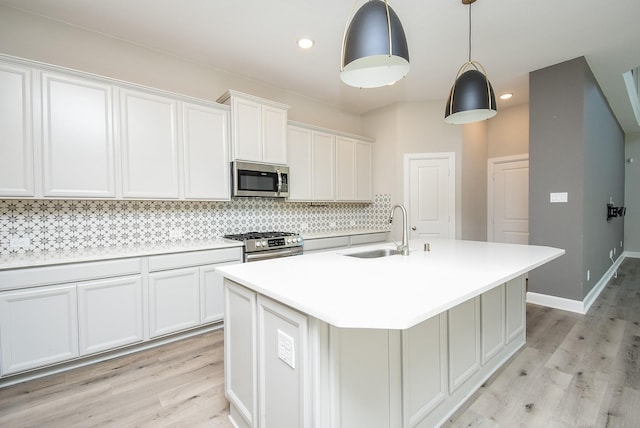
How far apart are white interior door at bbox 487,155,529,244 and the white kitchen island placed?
3249 millimetres

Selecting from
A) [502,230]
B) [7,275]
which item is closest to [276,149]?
[7,275]

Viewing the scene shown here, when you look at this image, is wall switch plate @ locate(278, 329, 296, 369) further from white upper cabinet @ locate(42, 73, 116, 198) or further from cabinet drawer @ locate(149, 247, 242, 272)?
white upper cabinet @ locate(42, 73, 116, 198)

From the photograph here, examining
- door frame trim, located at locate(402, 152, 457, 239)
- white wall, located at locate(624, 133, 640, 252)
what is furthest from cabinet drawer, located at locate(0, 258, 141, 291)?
white wall, located at locate(624, 133, 640, 252)

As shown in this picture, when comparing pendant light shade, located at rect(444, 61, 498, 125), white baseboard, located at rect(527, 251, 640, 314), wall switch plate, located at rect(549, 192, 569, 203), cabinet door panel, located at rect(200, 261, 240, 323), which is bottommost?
white baseboard, located at rect(527, 251, 640, 314)

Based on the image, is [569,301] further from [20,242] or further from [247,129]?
[20,242]

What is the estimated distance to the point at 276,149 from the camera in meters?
3.63

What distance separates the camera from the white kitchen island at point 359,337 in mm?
1115

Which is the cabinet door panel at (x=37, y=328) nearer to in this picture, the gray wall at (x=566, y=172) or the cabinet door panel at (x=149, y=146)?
the cabinet door panel at (x=149, y=146)

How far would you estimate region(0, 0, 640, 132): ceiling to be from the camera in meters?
2.44

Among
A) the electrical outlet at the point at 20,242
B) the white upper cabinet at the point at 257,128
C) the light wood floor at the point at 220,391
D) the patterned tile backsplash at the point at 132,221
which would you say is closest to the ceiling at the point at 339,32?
the white upper cabinet at the point at 257,128

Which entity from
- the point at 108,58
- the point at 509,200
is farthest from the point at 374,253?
the point at 509,200

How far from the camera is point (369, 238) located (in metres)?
4.55

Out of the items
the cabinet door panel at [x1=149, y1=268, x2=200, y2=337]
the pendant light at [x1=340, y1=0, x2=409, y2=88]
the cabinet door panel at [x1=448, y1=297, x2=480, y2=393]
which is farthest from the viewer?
the cabinet door panel at [x1=149, y1=268, x2=200, y2=337]

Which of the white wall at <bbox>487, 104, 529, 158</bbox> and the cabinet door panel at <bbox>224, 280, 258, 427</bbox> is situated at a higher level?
the white wall at <bbox>487, 104, 529, 158</bbox>
